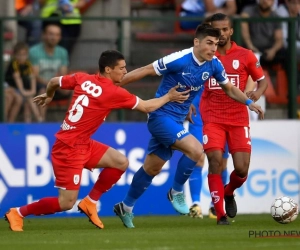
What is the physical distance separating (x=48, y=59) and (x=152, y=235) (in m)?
5.39

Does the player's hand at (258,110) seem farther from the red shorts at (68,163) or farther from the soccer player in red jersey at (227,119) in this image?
the red shorts at (68,163)

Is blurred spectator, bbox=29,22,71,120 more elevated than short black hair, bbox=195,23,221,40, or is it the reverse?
short black hair, bbox=195,23,221,40

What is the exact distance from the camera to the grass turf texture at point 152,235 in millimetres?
9406

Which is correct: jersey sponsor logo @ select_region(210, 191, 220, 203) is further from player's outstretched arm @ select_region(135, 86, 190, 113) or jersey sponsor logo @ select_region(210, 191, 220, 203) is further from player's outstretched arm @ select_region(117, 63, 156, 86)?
player's outstretched arm @ select_region(117, 63, 156, 86)

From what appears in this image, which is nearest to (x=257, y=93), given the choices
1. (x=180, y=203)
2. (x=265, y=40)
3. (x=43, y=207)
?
(x=180, y=203)

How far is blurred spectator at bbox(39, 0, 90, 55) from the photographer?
15.3 metres

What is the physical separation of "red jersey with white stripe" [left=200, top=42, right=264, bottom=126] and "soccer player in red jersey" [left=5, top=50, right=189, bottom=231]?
3.09 ft

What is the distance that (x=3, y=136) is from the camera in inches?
577

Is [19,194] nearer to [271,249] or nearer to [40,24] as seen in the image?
[40,24]

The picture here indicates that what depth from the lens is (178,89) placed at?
11.8 metres

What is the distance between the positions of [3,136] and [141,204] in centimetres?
226

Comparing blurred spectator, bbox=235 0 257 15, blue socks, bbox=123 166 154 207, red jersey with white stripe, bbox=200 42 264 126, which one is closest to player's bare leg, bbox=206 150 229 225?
red jersey with white stripe, bbox=200 42 264 126

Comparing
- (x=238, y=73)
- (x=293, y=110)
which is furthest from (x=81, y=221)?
(x=293, y=110)

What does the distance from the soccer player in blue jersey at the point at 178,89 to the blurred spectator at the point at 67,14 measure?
3585mm
